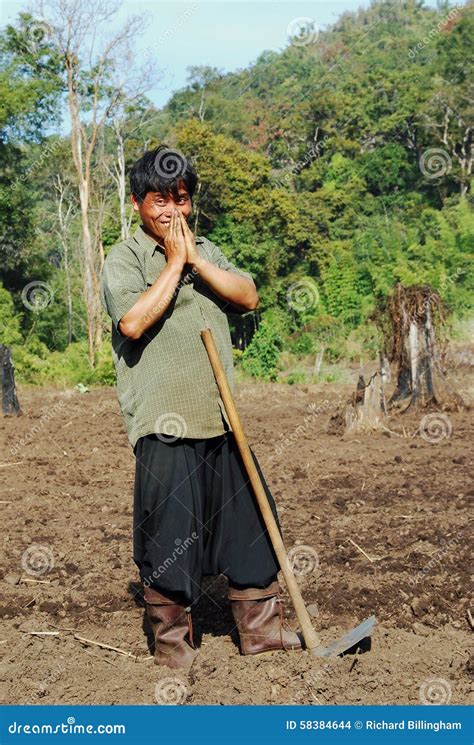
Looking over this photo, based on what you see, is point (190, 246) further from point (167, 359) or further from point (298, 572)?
point (298, 572)

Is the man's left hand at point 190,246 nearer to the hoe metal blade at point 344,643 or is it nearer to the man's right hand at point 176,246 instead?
the man's right hand at point 176,246

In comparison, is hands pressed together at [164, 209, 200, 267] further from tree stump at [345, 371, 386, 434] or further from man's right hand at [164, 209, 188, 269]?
tree stump at [345, 371, 386, 434]

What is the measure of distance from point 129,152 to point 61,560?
2359 cm

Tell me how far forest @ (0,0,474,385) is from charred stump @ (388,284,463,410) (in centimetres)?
47

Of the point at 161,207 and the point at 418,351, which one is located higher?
the point at 161,207

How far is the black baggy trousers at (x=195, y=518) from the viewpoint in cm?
306

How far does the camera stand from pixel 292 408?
32.6 feet

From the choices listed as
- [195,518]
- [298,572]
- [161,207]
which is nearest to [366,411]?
[298,572]

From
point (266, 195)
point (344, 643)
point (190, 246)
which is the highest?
point (266, 195)

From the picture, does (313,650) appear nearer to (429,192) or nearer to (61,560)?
(61,560)

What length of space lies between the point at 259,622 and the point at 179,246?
136cm

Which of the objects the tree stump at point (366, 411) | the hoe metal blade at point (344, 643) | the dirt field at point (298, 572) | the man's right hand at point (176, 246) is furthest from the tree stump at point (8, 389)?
the hoe metal blade at point (344, 643)

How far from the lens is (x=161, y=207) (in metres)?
3.08

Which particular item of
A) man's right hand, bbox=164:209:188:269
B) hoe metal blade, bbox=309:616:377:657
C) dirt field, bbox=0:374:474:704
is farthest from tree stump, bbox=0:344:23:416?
hoe metal blade, bbox=309:616:377:657
